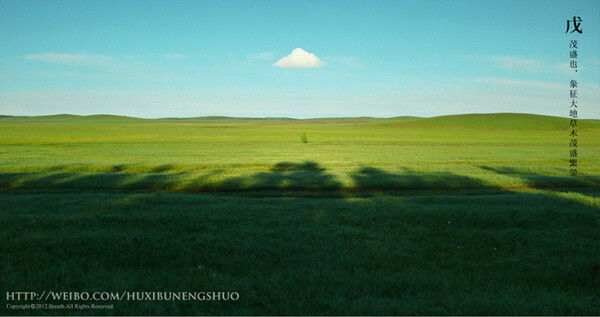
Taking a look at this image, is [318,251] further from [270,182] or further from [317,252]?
[270,182]

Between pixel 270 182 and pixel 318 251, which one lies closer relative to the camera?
pixel 318 251

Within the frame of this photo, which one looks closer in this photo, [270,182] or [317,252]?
[317,252]

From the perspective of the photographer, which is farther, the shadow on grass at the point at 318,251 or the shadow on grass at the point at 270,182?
the shadow on grass at the point at 270,182

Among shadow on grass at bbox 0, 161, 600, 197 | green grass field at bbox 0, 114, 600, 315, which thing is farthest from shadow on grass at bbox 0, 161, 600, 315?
shadow on grass at bbox 0, 161, 600, 197

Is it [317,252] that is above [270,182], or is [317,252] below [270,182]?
below

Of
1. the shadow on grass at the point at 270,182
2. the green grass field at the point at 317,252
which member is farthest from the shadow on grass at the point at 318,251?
the shadow on grass at the point at 270,182

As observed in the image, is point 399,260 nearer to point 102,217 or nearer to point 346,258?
point 346,258

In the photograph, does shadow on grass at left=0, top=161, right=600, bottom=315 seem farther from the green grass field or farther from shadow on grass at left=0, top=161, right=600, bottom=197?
shadow on grass at left=0, top=161, right=600, bottom=197

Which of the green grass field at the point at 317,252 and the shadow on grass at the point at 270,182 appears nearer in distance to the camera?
the green grass field at the point at 317,252

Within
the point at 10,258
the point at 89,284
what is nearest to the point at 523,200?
the point at 89,284

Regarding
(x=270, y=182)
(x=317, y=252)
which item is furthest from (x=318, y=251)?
(x=270, y=182)

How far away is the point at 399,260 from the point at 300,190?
33.1ft

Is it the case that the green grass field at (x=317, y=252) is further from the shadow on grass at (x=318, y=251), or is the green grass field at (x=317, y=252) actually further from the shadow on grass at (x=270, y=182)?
the shadow on grass at (x=270, y=182)

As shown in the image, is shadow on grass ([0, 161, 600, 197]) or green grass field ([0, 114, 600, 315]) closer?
green grass field ([0, 114, 600, 315])
